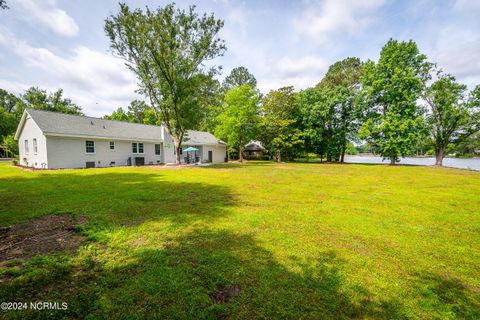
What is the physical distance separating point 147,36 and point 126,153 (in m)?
12.3

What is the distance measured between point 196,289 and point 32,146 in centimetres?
2526

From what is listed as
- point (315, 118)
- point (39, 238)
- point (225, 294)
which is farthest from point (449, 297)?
point (315, 118)

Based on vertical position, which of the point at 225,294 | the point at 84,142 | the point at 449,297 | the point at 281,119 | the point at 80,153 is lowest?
the point at 449,297

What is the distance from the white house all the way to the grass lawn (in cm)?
1432

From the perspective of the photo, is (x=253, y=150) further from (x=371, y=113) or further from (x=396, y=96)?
(x=396, y=96)

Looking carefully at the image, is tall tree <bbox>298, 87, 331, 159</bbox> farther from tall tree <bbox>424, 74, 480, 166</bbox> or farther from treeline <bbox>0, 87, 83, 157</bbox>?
treeline <bbox>0, 87, 83, 157</bbox>

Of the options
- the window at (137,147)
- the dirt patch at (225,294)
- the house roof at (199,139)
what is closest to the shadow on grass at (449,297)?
the dirt patch at (225,294)

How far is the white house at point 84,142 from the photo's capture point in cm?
1750

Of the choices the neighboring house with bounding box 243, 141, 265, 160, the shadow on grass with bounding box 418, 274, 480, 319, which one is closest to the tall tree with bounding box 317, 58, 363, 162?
the neighboring house with bounding box 243, 141, 265, 160

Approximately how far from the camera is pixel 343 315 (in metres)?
2.25

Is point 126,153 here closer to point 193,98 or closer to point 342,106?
point 193,98

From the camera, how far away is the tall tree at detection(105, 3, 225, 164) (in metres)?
17.3

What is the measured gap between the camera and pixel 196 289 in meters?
2.61

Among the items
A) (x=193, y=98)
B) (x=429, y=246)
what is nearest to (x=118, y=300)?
(x=429, y=246)
